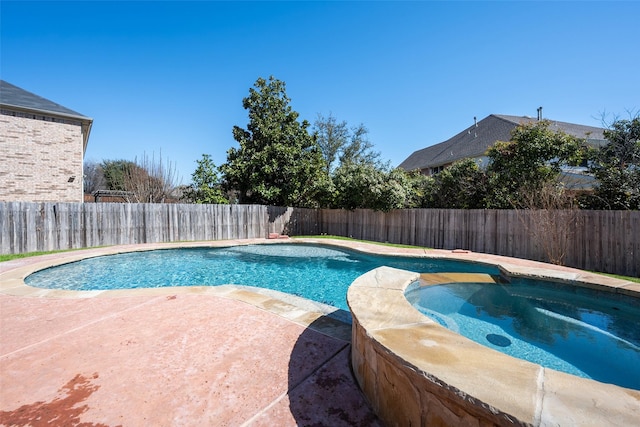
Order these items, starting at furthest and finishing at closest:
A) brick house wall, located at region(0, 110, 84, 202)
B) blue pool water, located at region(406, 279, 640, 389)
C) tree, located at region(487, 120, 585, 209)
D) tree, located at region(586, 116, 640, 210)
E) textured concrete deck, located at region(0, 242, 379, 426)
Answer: brick house wall, located at region(0, 110, 84, 202) → tree, located at region(487, 120, 585, 209) → tree, located at region(586, 116, 640, 210) → blue pool water, located at region(406, 279, 640, 389) → textured concrete deck, located at region(0, 242, 379, 426)

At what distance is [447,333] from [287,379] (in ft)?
4.11

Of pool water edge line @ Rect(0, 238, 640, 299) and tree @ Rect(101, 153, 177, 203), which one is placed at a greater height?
tree @ Rect(101, 153, 177, 203)

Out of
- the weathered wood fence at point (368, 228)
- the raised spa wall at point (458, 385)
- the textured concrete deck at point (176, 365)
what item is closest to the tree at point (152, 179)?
the weathered wood fence at point (368, 228)

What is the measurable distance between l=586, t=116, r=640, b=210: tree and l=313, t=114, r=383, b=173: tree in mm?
17134

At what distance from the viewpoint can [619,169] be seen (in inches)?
287

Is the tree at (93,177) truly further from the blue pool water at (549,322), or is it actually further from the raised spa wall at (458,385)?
the raised spa wall at (458,385)

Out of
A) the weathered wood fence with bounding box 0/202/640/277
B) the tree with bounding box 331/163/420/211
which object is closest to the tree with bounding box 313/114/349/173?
the weathered wood fence with bounding box 0/202/640/277

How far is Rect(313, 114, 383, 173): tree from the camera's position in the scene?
24.9 meters

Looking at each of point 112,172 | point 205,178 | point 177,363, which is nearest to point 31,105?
point 205,178

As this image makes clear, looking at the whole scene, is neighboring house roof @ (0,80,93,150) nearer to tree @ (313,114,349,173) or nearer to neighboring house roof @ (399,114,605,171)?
tree @ (313,114,349,173)

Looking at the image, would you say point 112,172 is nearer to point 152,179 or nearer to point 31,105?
point 152,179

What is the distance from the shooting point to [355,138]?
25375 mm

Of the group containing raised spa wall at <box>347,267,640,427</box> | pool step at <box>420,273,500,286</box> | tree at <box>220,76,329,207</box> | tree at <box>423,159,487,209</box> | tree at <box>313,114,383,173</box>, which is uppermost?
tree at <box>313,114,383,173</box>

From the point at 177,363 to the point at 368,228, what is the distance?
10.9 meters
